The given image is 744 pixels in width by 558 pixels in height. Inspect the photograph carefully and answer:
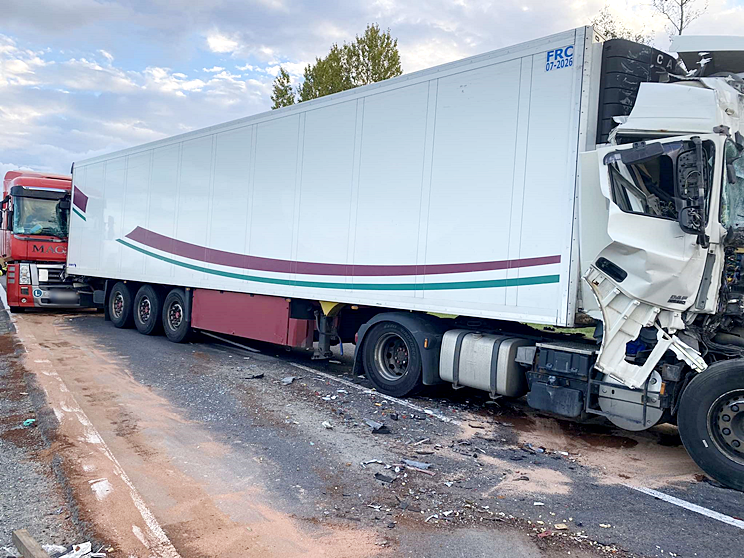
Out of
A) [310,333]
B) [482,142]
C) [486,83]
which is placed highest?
[486,83]

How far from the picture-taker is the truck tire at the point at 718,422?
195 inches

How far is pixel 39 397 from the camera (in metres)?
7.18

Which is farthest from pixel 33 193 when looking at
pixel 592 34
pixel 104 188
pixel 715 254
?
pixel 715 254

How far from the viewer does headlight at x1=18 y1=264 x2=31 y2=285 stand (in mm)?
15828

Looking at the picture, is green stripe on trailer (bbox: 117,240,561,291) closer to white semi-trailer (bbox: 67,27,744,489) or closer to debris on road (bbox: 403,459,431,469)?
white semi-trailer (bbox: 67,27,744,489)

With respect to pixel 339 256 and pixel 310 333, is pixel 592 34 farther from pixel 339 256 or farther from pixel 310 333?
pixel 310 333

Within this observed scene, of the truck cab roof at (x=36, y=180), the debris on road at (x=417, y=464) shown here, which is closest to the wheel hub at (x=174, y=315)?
the truck cab roof at (x=36, y=180)

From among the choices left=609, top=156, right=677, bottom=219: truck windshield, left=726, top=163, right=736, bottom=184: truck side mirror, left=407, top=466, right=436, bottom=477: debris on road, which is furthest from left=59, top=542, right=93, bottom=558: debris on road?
left=726, top=163, right=736, bottom=184: truck side mirror

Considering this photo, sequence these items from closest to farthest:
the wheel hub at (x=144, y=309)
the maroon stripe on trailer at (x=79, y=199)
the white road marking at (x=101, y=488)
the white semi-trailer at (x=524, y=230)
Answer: the white road marking at (x=101, y=488), the white semi-trailer at (x=524, y=230), the wheel hub at (x=144, y=309), the maroon stripe on trailer at (x=79, y=199)

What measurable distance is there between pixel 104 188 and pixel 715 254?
12690 mm

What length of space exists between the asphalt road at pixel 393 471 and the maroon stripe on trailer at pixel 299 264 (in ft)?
5.07

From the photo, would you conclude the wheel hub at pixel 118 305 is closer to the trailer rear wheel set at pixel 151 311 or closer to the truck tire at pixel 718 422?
the trailer rear wheel set at pixel 151 311

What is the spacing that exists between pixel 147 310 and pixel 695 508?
1099cm

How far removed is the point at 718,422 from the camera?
5.10 metres
